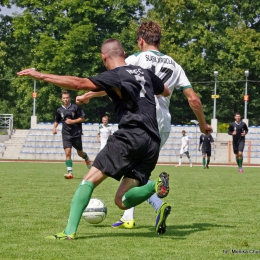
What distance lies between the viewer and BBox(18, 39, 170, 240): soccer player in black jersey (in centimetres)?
637

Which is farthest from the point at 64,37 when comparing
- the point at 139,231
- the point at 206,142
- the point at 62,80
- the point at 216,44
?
the point at 62,80

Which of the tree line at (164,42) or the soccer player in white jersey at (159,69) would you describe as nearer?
the soccer player in white jersey at (159,69)

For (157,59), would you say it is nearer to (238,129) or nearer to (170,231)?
(170,231)

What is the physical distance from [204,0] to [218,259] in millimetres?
52676

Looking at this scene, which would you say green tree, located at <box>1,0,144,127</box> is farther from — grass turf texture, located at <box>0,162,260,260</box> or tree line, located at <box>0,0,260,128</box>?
grass turf texture, located at <box>0,162,260,260</box>

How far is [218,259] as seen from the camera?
5.35m

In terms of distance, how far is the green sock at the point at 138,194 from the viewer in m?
6.65

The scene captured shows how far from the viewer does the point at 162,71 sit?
740cm

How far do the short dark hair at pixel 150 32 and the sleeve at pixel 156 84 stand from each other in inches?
30.5

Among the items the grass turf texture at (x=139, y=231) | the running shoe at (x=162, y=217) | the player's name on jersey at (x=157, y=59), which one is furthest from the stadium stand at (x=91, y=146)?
the running shoe at (x=162, y=217)

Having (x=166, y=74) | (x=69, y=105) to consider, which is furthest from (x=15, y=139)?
(x=166, y=74)

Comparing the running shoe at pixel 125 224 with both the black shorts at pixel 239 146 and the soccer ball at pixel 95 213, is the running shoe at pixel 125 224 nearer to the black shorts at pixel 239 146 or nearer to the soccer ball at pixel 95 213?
the soccer ball at pixel 95 213

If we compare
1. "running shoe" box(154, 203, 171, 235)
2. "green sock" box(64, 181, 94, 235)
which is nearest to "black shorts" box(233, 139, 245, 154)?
"running shoe" box(154, 203, 171, 235)

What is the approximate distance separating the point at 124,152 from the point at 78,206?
0.67 meters
